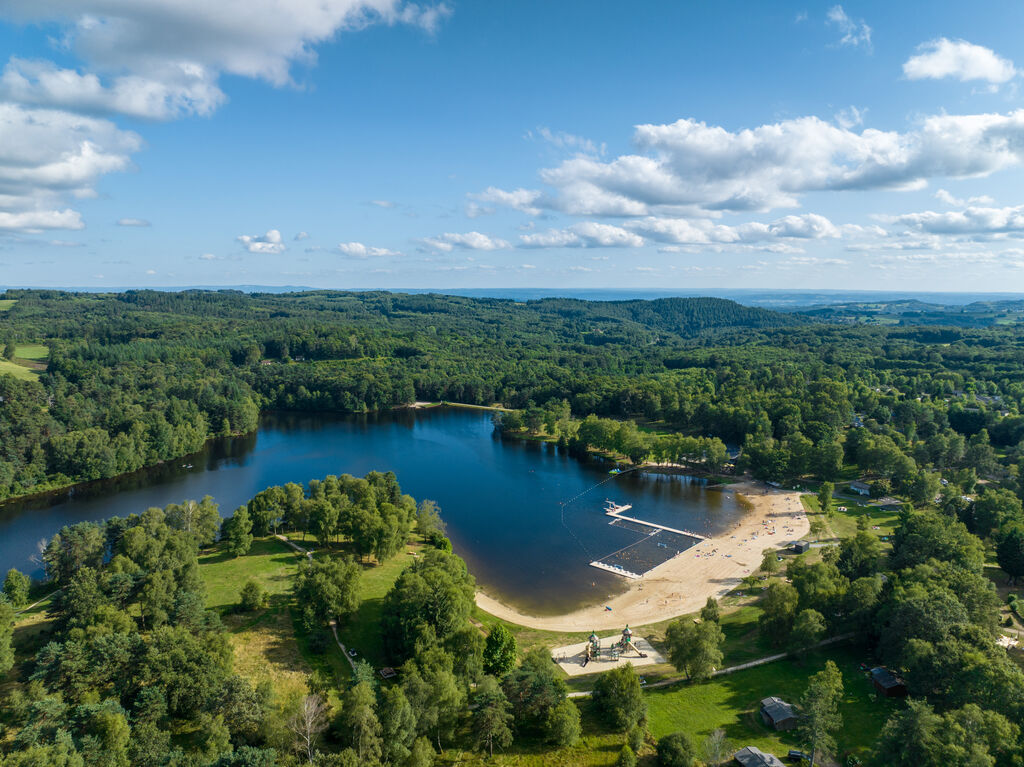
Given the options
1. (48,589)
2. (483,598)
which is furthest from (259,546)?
(483,598)

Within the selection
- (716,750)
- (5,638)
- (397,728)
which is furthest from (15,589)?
(716,750)

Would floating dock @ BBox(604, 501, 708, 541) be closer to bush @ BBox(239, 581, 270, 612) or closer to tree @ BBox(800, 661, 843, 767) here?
tree @ BBox(800, 661, 843, 767)

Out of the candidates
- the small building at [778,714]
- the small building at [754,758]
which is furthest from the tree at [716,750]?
the small building at [778,714]

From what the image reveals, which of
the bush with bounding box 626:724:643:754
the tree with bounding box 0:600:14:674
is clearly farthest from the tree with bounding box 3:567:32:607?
the bush with bounding box 626:724:643:754

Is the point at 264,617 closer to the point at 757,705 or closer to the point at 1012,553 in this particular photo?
the point at 757,705

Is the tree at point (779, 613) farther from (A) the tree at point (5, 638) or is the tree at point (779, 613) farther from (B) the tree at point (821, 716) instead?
(A) the tree at point (5, 638)

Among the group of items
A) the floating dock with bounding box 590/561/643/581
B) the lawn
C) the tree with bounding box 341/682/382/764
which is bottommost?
the floating dock with bounding box 590/561/643/581

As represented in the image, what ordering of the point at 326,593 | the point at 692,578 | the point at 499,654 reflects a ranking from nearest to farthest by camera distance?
the point at 499,654
the point at 326,593
the point at 692,578

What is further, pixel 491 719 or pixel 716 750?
pixel 491 719
